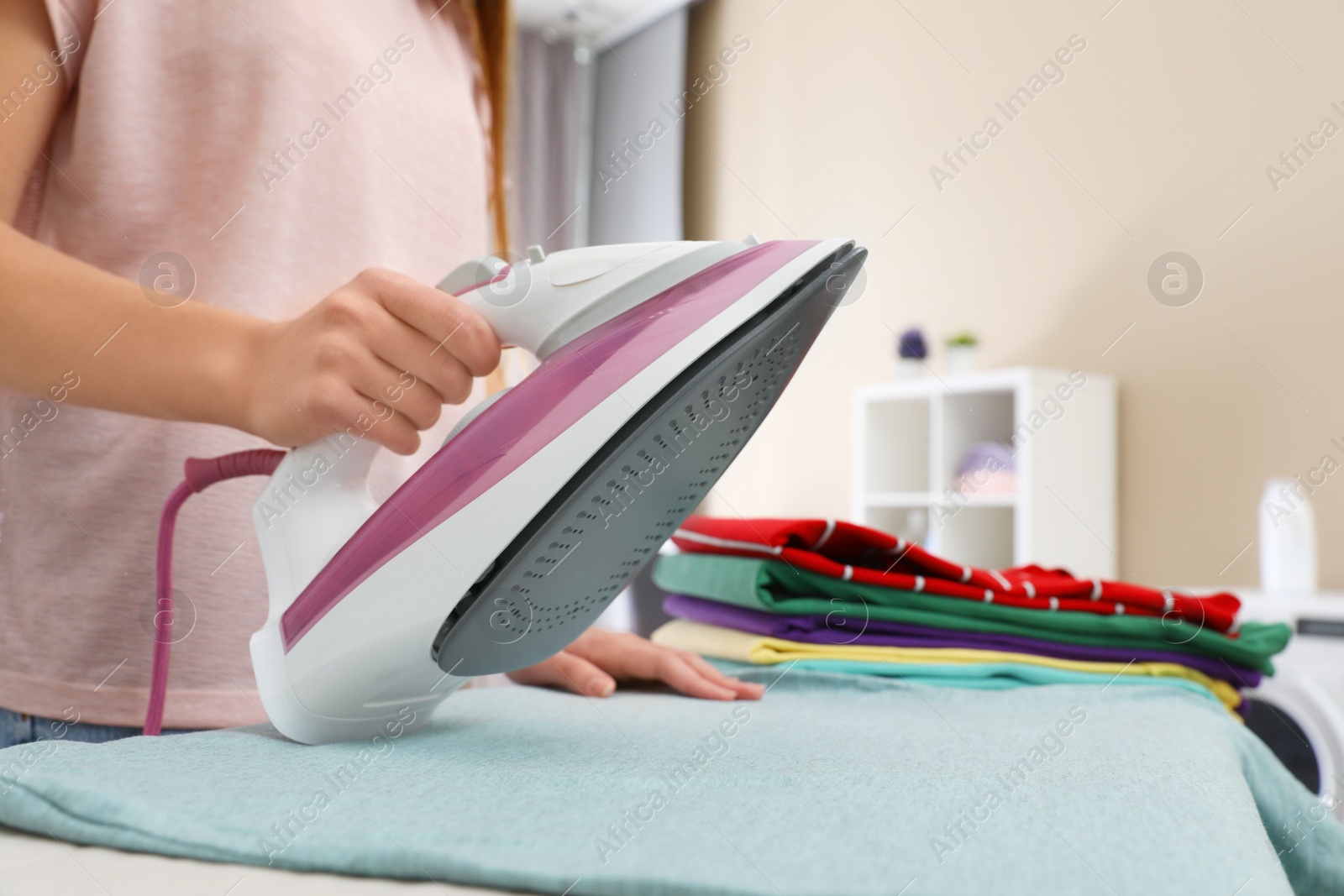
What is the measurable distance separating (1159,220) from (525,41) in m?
2.66

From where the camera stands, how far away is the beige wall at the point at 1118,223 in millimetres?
2156

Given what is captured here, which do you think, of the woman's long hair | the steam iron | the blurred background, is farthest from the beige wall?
the steam iron

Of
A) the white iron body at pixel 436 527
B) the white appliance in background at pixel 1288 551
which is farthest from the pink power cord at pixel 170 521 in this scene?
the white appliance in background at pixel 1288 551

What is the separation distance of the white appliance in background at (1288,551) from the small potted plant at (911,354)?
103cm

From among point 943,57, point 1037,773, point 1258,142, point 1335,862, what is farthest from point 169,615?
point 943,57

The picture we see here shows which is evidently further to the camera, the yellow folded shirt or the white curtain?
the white curtain

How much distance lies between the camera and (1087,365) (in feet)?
8.36

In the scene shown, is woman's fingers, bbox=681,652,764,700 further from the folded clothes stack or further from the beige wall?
the beige wall

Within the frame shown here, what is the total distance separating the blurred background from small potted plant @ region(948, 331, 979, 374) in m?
0.10

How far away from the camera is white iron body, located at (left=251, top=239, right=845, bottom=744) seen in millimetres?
465

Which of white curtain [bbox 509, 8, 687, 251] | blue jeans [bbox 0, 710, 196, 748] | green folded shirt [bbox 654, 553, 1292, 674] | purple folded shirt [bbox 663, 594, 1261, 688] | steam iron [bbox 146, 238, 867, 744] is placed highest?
white curtain [bbox 509, 8, 687, 251]

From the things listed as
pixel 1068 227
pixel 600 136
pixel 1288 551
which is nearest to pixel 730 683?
pixel 1288 551

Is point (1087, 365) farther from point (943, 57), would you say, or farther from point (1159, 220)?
point (943, 57)

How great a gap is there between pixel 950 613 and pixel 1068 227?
2093 millimetres
